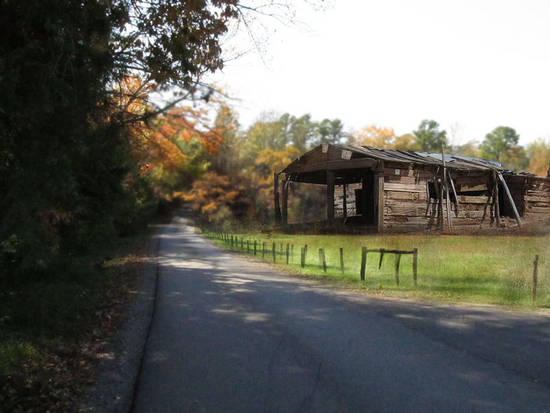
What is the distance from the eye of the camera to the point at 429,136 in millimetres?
55688

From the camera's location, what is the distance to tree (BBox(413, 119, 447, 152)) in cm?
5544

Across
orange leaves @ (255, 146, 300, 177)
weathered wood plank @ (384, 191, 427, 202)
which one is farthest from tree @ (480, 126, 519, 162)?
weathered wood plank @ (384, 191, 427, 202)

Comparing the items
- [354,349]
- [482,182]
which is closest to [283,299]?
[354,349]

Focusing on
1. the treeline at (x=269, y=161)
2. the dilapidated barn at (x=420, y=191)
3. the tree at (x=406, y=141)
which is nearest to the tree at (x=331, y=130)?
the treeline at (x=269, y=161)

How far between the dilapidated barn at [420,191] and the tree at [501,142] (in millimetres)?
47722

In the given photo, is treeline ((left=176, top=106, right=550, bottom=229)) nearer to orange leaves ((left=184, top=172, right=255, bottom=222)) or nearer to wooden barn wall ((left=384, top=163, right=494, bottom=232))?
orange leaves ((left=184, top=172, right=255, bottom=222))

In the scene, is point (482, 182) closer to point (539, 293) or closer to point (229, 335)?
point (539, 293)

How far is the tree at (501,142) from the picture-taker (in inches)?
2608

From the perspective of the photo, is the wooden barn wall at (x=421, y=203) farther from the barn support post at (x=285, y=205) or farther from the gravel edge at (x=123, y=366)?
the gravel edge at (x=123, y=366)

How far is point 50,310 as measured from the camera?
7.46m

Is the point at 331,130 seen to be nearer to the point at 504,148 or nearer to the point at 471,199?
the point at 504,148

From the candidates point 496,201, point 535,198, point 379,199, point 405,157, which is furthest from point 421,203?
point 535,198

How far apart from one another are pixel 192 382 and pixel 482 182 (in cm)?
1908

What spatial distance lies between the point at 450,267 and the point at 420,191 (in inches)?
233
